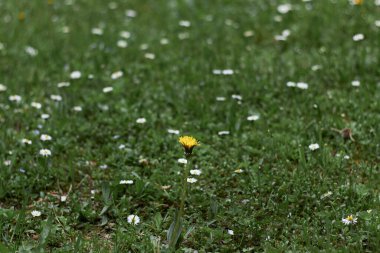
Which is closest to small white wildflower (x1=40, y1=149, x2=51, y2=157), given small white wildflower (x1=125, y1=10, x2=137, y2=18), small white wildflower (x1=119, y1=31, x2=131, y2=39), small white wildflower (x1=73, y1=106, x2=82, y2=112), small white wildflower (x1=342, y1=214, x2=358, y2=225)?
small white wildflower (x1=73, y1=106, x2=82, y2=112)

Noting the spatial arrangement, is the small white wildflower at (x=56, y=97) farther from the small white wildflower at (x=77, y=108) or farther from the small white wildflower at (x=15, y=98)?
the small white wildflower at (x=15, y=98)

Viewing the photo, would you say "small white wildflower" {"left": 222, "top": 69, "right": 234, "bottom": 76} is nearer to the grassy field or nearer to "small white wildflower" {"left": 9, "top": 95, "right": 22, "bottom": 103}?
the grassy field

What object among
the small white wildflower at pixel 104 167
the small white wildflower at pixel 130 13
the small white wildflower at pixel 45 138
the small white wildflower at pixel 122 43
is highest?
the small white wildflower at pixel 45 138

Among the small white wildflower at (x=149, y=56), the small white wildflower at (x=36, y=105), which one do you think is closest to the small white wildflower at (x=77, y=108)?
the small white wildflower at (x=36, y=105)

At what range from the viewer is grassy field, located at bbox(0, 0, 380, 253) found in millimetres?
3207

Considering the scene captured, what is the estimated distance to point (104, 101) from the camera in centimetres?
473

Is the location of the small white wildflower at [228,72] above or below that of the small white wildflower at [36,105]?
above

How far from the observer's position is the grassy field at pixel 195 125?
10.5ft

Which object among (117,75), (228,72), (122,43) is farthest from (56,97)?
(228,72)

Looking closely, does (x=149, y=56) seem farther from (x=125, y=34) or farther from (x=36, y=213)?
(x=36, y=213)

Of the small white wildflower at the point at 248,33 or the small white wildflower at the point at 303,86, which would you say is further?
the small white wildflower at the point at 248,33

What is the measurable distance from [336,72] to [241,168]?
1.61 m

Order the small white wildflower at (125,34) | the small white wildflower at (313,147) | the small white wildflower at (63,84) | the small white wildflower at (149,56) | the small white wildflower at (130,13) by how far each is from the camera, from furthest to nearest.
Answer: the small white wildflower at (130,13) → the small white wildflower at (125,34) → the small white wildflower at (149,56) → the small white wildflower at (63,84) → the small white wildflower at (313,147)

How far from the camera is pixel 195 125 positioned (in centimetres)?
434
